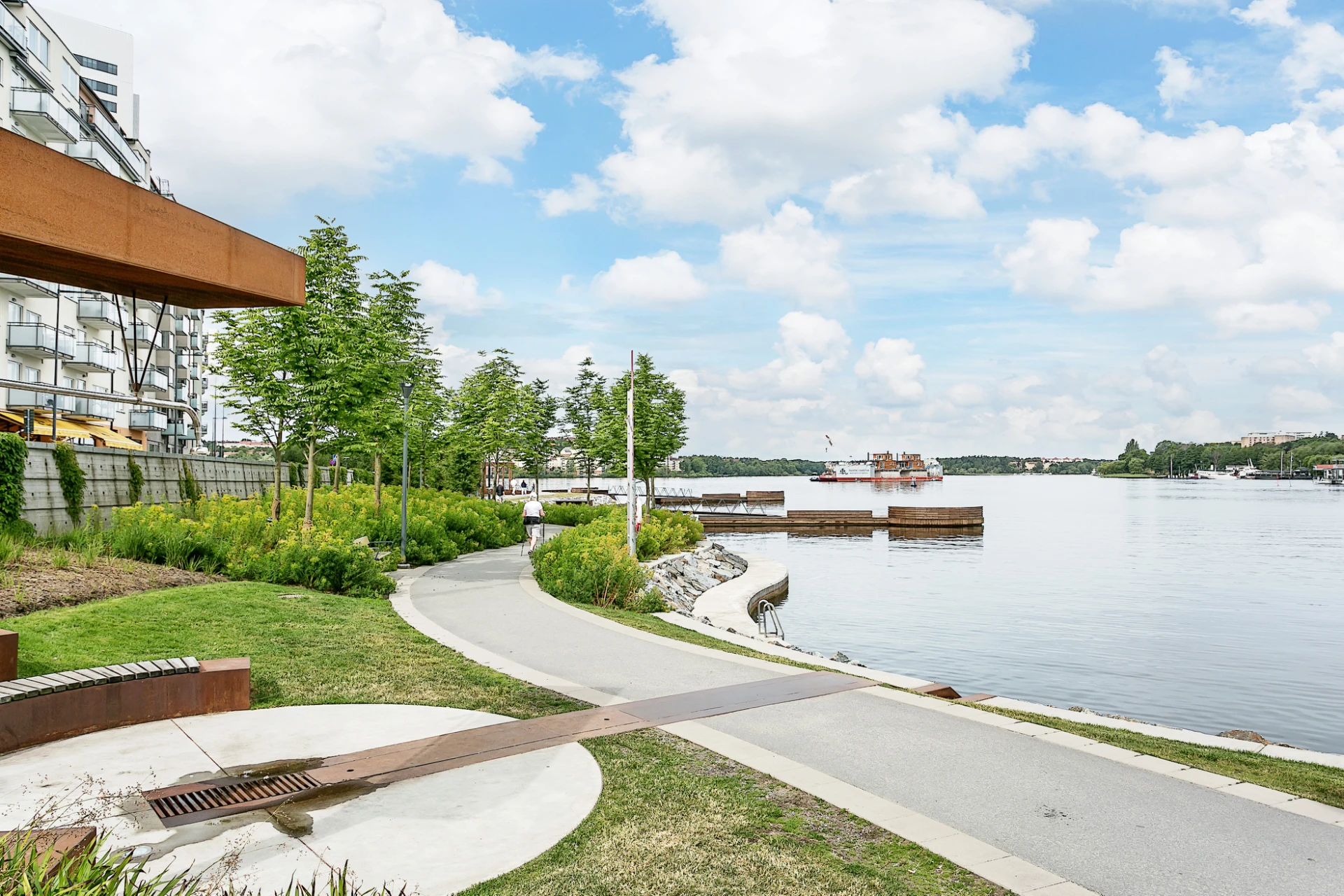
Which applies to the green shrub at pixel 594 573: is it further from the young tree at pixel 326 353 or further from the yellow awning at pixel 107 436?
the yellow awning at pixel 107 436

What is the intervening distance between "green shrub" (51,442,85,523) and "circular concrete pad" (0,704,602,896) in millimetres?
12401

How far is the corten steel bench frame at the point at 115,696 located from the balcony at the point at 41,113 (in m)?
45.4

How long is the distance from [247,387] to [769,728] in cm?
1765

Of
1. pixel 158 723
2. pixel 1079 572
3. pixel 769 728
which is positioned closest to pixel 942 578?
pixel 1079 572

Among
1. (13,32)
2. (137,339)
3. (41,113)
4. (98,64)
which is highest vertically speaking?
(98,64)

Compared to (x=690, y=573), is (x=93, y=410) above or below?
above

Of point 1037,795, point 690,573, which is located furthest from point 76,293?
point 1037,795

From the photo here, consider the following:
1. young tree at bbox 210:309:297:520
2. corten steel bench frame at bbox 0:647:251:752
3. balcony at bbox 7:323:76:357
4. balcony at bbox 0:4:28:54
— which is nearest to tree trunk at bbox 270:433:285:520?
young tree at bbox 210:309:297:520

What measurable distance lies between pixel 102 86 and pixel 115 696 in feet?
251

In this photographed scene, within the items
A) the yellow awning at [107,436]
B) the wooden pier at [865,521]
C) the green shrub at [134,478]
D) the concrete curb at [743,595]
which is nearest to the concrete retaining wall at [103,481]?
the green shrub at [134,478]

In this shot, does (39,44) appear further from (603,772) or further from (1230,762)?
(1230,762)

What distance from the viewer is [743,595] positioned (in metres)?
22.1

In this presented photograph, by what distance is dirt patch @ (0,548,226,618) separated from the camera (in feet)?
37.4

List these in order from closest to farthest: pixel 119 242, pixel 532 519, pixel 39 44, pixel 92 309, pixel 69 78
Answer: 1. pixel 119 242
2. pixel 532 519
3. pixel 39 44
4. pixel 69 78
5. pixel 92 309
